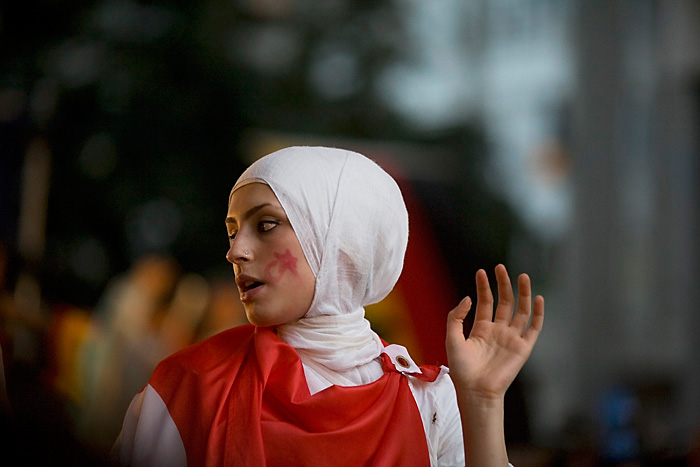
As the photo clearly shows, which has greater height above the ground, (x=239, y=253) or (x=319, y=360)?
(x=239, y=253)

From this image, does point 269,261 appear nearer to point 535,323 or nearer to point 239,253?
Answer: point 239,253

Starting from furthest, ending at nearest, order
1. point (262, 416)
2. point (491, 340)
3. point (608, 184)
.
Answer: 1. point (608, 184)
2. point (491, 340)
3. point (262, 416)

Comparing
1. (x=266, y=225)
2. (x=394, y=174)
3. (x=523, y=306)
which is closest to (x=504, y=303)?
(x=523, y=306)

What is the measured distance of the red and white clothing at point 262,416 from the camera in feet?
3.39

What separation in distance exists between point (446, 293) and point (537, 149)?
2481 millimetres

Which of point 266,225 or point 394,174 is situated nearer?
point 266,225

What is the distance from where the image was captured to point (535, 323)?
1.16 metres

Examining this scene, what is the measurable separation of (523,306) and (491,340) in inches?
2.8

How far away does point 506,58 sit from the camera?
4.14 metres

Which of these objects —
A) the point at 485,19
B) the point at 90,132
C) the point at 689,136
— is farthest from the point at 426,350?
the point at 689,136

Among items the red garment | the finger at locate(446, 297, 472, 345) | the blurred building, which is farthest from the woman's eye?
the blurred building

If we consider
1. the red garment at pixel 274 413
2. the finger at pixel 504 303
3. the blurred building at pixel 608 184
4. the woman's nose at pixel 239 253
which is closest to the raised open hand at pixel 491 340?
the finger at pixel 504 303

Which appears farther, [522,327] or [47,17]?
[47,17]

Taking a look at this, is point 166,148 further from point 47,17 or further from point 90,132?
point 47,17
